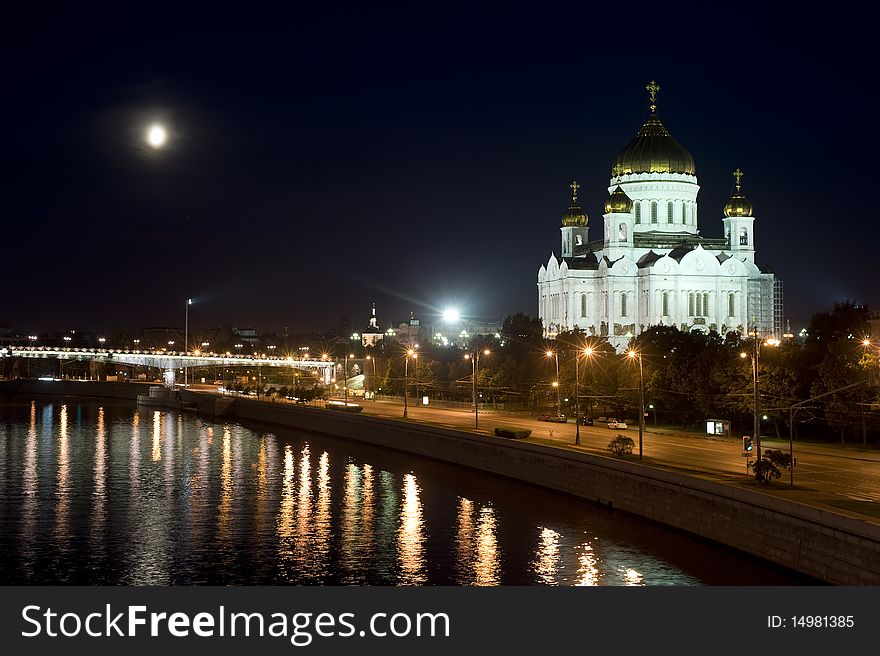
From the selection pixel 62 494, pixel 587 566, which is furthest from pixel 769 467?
pixel 62 494

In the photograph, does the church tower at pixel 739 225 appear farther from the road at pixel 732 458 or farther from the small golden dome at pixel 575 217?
the road at pixel 732 458

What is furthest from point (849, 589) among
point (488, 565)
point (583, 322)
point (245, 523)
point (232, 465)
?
point (583, 322)

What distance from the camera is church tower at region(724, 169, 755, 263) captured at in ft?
358

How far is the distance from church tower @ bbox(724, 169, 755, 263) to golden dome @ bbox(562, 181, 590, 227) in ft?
44.2

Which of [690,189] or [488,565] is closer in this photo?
[488,565]

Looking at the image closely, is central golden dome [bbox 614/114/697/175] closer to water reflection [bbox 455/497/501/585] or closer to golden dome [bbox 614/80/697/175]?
golden dome [bbox 614/80/697/175]

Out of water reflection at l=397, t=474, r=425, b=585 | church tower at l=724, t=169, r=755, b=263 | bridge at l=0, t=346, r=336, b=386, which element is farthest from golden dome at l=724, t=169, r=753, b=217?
water reflection at l=397, t=474, r=425, b=585

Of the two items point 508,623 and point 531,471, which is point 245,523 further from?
point 508,623

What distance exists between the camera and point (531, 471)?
47.5m

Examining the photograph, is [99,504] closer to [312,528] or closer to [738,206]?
[312,528]

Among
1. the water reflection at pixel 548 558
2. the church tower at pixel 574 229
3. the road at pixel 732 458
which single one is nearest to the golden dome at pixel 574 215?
the church tower at pixel 574 229

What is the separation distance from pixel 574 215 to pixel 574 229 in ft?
4.46

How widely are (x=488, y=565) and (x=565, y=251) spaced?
85218mm

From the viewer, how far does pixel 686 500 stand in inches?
1399
